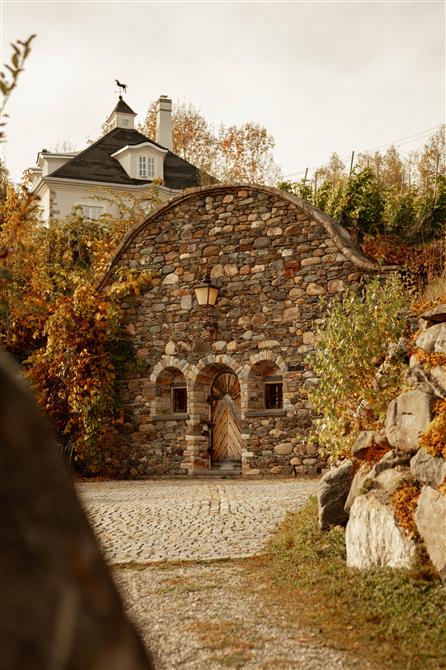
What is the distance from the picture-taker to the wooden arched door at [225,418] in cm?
1464

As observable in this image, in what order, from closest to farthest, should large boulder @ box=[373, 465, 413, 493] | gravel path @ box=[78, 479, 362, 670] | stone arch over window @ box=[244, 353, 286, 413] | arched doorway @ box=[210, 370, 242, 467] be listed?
gravel path @ box=[78, 479, 362, 670] → large boulder @ box=[373, 465, 413, 493] → stone arch over window @ box=[244, 353, 286, 413] → arched doorway @ box=[210, 370, 242, 467]

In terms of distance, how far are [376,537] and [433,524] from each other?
65cm

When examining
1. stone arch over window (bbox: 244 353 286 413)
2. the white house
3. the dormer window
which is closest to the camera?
stone arch over window (bbox: 244 353 286 413)

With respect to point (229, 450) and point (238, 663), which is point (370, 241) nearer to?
point (229, 450)

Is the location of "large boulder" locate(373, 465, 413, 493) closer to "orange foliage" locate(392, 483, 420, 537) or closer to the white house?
"orange foliage" locate(392, 483, 420, 537)

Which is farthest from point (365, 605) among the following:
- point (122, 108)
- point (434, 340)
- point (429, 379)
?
point (122, 108)

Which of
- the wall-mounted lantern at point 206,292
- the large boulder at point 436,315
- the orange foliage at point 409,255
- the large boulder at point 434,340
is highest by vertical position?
the orange foliage at point 409,255

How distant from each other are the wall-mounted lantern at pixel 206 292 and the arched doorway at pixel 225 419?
1.44m

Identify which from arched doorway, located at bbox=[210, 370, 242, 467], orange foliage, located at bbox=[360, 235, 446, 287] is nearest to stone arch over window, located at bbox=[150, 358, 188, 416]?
arched doorway, located at bbox=[210, 370, 242, 467]

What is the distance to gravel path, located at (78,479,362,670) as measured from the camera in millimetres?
4336

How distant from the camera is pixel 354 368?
9297 millimetres

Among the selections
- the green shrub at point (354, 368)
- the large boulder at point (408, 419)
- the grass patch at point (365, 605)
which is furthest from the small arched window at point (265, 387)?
the grass patch at point (365, 605)

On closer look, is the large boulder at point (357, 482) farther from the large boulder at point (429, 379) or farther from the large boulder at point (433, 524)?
the large boulder at point (433, 524)

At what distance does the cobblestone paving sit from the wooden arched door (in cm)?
184
